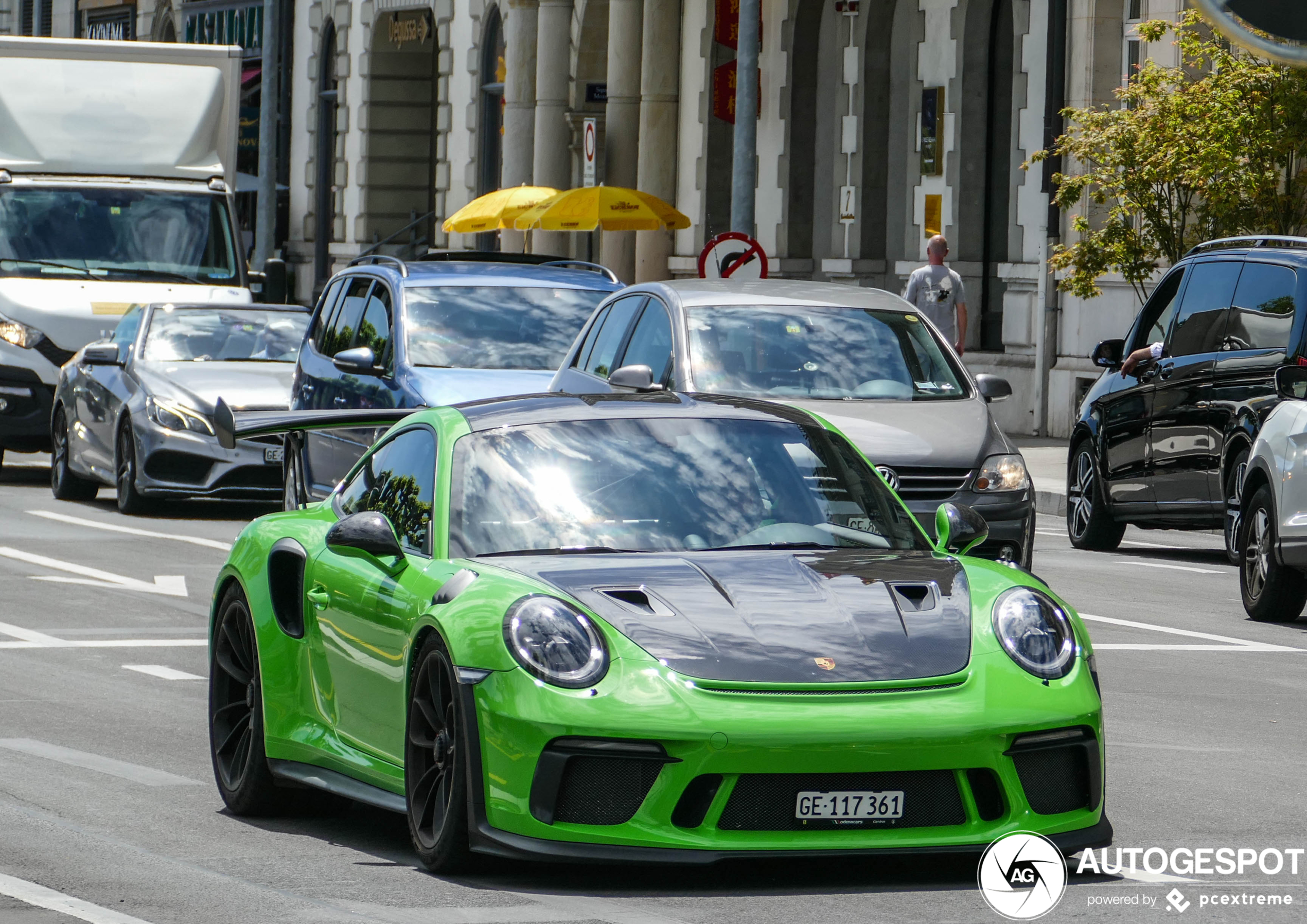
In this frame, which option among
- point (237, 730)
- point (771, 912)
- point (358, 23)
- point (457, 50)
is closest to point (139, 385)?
point (237, 730)

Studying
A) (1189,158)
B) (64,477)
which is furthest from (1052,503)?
(64,477)

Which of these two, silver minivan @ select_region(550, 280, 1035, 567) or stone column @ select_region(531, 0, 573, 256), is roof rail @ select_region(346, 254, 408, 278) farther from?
stone column @ select_region(531, 0, 573, 256)

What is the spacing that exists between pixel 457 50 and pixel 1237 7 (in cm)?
4235

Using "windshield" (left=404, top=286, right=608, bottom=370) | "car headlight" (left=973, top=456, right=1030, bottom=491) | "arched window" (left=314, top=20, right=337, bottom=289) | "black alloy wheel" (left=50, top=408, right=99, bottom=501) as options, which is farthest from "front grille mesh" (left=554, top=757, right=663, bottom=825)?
"arched window" (left=314, top=20, right=337, bottom=289)

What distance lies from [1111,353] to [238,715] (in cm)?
1079

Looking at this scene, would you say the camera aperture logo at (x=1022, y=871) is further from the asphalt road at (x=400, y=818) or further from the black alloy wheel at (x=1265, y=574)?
the black alloy wheel at (x=1265, y=574)

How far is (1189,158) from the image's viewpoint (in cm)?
2275

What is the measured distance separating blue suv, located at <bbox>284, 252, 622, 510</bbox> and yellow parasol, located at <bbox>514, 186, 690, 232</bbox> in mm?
15109

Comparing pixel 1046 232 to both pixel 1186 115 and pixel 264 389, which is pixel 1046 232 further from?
pixel 264 389

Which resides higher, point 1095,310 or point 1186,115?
point 1186,115

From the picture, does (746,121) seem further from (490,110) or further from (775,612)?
(775,612)

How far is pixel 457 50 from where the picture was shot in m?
46.9

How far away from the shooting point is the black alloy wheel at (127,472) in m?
18.8

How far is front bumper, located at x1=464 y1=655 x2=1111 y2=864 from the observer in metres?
6.27
